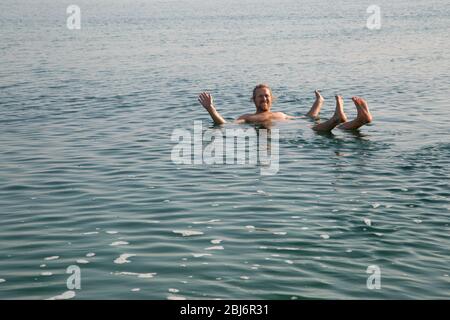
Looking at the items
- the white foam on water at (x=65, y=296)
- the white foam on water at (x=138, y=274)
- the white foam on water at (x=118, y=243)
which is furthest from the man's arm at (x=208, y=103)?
the white foam on water at (x=65, y=296)

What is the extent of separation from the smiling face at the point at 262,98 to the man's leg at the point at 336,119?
6.86 feet

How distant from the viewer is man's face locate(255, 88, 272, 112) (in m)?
18.7

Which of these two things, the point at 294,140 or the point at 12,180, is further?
the point at 294,140

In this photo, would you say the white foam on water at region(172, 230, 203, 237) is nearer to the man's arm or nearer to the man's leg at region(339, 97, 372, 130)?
the man's leg at region(339, 97, 372, 130)

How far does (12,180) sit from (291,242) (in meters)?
6.28

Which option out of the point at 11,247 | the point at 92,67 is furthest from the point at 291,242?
the point at 92,67

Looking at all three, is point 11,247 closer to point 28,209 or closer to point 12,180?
point 28,209

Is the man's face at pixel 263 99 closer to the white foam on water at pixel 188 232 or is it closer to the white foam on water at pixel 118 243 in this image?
the white foam on water at pixel 188 232

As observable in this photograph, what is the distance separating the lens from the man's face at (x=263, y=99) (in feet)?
61.2

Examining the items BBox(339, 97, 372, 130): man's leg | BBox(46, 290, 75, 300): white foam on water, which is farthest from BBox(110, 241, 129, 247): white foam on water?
BBox(339, 97, 372, 130): man's leg

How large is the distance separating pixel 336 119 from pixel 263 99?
2789 mm

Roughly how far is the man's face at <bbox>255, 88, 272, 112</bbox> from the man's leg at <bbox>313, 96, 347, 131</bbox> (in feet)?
6.84

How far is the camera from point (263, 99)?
1881 centimetres
